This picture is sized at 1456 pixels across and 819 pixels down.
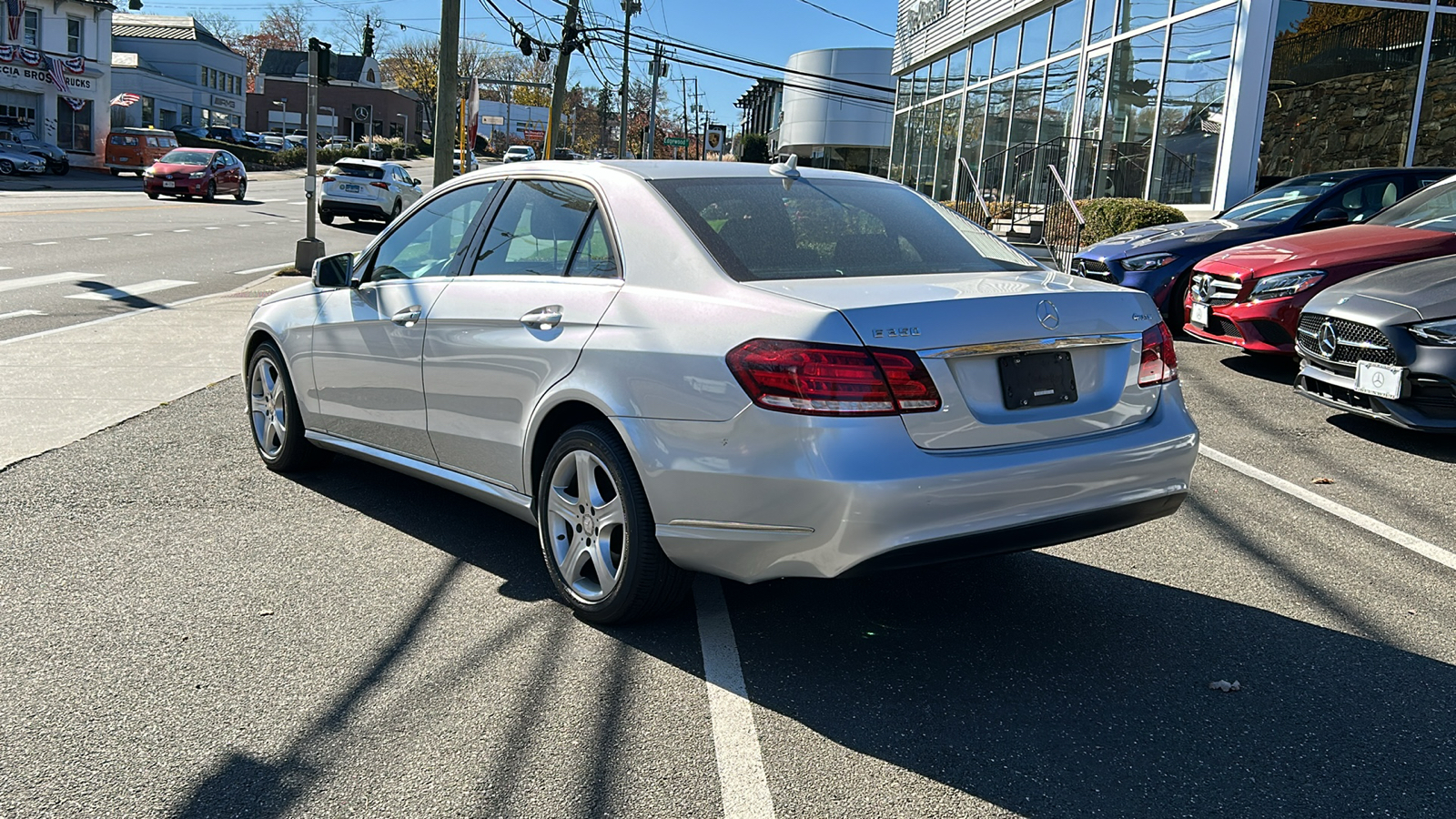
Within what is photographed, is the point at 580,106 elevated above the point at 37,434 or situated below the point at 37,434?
above

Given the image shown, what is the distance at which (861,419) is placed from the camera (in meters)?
3.44

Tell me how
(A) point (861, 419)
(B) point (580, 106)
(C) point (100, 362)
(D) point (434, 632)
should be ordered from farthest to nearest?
(B) point (580, 106), (C) point (100, 362), (D) point (434, 632), (A) point (861, 419)

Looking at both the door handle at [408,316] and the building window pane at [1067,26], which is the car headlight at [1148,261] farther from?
the building window pane at [1067,26]

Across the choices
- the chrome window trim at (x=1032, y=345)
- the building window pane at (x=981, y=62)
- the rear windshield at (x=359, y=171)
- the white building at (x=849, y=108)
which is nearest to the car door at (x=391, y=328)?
the chrome window trim at (x=1032, y=345)

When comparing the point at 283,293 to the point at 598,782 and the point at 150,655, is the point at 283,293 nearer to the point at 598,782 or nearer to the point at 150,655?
the point at 150,655

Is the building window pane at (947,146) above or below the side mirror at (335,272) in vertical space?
above

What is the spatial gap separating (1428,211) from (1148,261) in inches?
95.1

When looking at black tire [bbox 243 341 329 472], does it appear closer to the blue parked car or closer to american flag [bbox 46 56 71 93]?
the blue parked car

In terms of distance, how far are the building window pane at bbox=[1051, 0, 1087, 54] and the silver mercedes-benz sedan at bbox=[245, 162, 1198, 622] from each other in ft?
61.9

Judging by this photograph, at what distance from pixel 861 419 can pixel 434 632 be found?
167 cm

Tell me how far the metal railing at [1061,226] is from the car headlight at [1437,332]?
9.87 meters

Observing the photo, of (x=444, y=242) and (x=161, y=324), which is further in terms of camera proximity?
(x=161, y=324)

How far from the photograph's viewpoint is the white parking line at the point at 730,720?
301 cm

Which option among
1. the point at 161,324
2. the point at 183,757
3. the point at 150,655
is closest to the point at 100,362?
the point at 161,324
